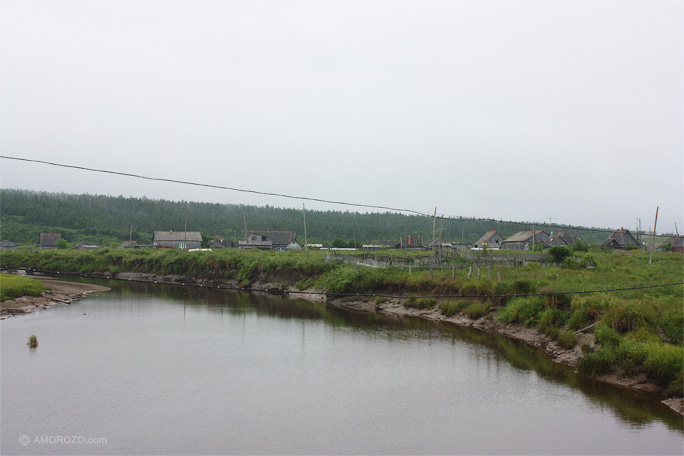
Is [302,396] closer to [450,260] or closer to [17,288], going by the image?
[450,260]

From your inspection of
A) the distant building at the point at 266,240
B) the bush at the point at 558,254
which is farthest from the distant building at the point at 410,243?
the bush at the point at 558,254

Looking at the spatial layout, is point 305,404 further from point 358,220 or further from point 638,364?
point 358,220

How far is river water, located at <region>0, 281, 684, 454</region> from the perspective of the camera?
50.7ft

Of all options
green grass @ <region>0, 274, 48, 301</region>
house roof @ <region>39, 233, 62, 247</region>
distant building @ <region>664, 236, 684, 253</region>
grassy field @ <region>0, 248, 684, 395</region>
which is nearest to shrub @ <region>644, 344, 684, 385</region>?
grassy field @ <region>0, 248, 684, 395</region>

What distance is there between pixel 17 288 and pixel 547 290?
37.1 m

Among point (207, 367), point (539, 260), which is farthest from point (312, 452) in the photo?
point (539, 260)

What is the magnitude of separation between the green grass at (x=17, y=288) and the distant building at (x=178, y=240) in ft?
149

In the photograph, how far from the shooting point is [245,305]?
137 feet

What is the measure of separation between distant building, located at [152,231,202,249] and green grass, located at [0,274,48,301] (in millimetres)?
45347

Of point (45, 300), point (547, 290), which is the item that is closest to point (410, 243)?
point (547, 290)

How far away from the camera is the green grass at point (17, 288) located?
36.6 meters

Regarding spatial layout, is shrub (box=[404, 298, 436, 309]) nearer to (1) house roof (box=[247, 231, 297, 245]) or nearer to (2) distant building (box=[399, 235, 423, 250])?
(2) distant building (box=[399, 235, 423, 250])

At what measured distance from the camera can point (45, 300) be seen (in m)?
38.8

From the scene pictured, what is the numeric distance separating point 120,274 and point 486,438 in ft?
192
